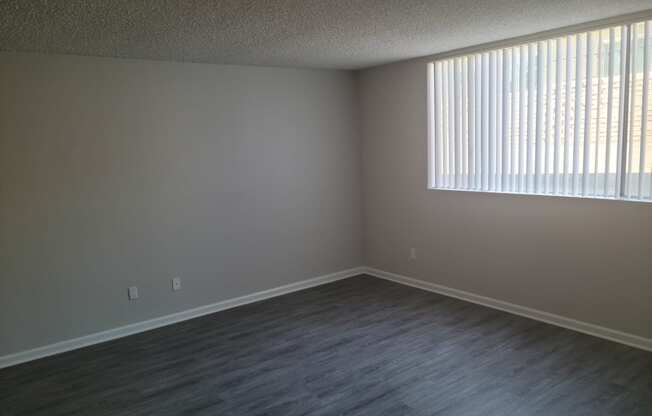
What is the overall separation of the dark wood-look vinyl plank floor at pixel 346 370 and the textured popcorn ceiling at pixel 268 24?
2.40m

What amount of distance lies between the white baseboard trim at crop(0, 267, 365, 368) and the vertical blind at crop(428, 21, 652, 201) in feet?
5.92

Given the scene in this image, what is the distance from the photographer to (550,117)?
402cm

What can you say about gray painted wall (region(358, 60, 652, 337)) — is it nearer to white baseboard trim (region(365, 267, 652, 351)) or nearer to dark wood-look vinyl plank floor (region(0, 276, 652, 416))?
white baseboard trim (region(365, 267, 652, 351))

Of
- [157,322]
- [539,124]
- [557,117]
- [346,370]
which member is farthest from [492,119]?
[157,322]

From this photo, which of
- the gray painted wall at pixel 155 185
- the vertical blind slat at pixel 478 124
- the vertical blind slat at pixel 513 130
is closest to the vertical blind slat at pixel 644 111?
the vertical blind slat at pixel 513 130

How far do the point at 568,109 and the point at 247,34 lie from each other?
2.58m

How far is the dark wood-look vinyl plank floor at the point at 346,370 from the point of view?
3000 millimetres

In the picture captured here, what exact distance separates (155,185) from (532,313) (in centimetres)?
355

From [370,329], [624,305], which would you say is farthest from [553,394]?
[370,329]

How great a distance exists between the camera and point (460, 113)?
473cm

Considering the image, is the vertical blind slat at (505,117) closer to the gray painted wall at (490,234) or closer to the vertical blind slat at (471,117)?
the gray painted wall at (490,234)

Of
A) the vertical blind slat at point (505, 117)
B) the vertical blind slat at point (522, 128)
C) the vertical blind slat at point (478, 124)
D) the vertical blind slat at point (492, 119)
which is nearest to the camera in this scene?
the vertical blind slat at point (522, 128)

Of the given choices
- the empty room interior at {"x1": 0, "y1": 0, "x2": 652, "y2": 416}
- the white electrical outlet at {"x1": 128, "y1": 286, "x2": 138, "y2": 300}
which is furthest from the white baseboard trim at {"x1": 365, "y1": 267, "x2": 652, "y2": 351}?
the white electrical outlet at {"x1": 128, "y1": 286, "x2": 138, "y2": 300}

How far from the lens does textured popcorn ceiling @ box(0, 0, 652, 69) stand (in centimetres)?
276
